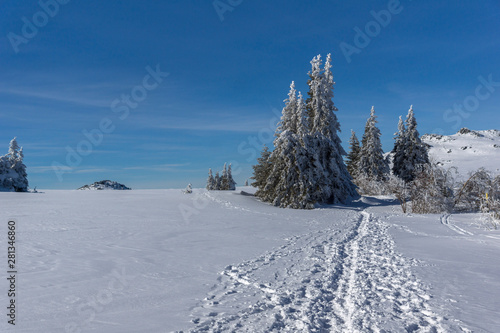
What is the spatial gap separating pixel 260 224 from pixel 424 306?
10.1 meters

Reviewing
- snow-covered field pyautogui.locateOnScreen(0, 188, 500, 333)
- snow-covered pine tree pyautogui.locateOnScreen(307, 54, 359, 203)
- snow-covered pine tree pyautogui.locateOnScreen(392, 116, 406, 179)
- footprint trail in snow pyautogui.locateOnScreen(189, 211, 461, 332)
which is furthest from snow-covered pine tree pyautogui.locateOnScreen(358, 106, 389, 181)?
footprint trail in snow pyautogui.locateOnScreen(189, 211, 461, 332)

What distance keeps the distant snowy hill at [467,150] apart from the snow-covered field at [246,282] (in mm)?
49548

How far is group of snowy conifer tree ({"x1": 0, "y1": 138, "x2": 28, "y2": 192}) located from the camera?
33656 mm

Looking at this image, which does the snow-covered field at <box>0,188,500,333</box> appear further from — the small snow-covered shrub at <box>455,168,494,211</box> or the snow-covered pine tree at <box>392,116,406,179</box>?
the snow-covered pine tree at <box>392,116,406,179</box>

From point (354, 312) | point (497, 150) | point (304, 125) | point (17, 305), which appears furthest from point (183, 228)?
point (497, 150)

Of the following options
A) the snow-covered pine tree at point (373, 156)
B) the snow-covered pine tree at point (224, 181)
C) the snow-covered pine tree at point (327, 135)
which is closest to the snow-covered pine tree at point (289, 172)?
the snow-covered pine tree at point (327, 135)

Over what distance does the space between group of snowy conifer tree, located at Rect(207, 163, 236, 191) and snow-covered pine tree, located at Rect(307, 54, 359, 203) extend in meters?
38.2

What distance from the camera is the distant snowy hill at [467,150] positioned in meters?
54.6

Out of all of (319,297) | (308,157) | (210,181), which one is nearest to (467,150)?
(210,181)

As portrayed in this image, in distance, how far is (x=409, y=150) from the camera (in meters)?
38.0

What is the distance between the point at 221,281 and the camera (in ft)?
19.9

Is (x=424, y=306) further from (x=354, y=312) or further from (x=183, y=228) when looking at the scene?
(x=183, y=228)

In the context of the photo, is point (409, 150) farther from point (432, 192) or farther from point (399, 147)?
point (432, 192)

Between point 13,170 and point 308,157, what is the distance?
1433 inches
